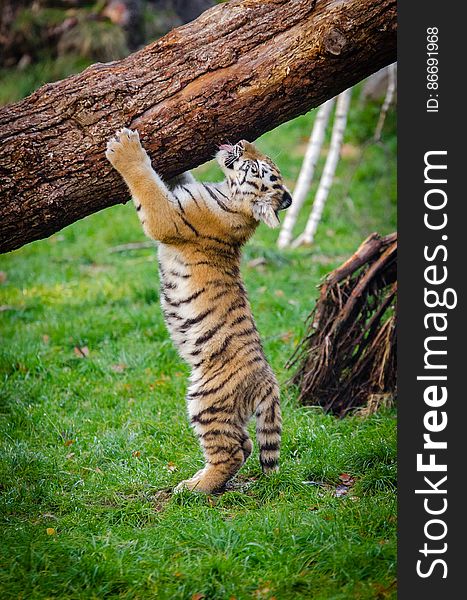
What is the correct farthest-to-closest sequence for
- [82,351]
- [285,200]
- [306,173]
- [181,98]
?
[306,173] → [82,351] → [285,200] → [181,98]

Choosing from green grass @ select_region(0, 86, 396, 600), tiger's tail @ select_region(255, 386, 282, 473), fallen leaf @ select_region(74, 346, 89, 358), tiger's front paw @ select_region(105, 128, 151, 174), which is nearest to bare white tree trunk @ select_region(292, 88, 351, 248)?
green grass @ select_region(0, 86, 396, 600)

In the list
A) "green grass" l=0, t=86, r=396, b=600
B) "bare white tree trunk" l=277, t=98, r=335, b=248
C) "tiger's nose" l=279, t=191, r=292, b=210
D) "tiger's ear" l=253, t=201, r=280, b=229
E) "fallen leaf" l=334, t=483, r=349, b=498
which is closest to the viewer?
"green grass" l=0, t=86, r=396, b=600

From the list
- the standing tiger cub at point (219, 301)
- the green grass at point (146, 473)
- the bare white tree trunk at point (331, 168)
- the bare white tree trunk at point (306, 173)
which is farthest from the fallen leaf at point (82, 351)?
the bare white tree trunk at point (331, 168)

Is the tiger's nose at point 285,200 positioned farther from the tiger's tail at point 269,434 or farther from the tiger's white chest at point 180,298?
the tiger's tail at point 269,434

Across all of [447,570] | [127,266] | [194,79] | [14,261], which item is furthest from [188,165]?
[14,261]

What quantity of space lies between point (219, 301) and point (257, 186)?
31.1 inches

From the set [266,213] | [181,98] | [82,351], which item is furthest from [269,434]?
[82,351]

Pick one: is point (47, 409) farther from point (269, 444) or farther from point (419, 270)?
point (419, 270)

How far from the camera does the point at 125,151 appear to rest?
4.94 metres

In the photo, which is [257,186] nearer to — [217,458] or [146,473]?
[217,458]

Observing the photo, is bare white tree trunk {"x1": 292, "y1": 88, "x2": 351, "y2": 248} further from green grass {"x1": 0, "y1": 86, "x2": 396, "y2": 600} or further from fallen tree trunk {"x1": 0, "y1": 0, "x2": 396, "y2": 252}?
fallen tree trunk {"x1": 0, "y1": 0, "x2": 396, "y2": 252}

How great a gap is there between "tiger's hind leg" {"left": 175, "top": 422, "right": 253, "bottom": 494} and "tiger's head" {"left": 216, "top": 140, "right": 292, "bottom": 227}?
4.46 feet

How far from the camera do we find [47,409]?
6688 mm

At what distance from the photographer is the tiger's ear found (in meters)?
5.46
